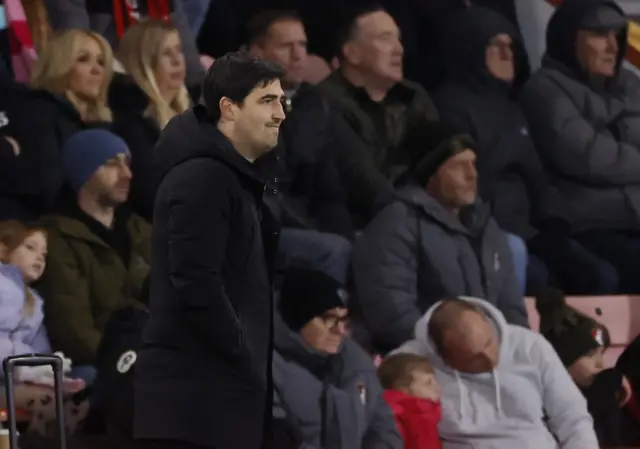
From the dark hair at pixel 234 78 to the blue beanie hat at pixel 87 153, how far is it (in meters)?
1.66

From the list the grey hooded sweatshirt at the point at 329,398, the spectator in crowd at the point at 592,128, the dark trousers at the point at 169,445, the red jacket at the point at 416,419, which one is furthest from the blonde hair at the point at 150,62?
the dark trousers at the point at 169,445

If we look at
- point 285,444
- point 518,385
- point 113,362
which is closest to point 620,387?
point 518,385

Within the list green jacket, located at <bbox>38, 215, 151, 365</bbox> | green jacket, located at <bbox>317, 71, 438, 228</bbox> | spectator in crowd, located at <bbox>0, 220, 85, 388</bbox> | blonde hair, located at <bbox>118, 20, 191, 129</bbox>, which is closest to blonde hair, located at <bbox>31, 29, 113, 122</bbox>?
blonde hair, located at <bbox>118, 20, 191, 129</bbox>

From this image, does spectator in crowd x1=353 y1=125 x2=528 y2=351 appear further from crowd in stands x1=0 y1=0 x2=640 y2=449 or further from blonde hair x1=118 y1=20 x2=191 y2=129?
blonde hair x1=118 y1=20 x2=191 y2=129

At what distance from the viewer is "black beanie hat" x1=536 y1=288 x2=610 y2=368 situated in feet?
17.4

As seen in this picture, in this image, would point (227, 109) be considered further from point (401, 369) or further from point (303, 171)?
point (303, 171)

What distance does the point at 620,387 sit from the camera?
5.23 metres

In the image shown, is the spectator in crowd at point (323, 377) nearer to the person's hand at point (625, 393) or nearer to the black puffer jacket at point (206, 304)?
the person's hand at point (625, 393)

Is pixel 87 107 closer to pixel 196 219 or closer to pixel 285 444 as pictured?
pixel 285 444

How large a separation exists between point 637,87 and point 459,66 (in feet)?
2.76

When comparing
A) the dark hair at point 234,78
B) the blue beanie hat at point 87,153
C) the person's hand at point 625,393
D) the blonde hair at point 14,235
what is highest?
the dark hair at point 234,78

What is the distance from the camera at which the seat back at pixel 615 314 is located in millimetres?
5562

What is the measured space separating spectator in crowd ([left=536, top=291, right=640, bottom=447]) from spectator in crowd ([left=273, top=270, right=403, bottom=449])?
98 centimetres

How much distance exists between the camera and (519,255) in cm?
554
